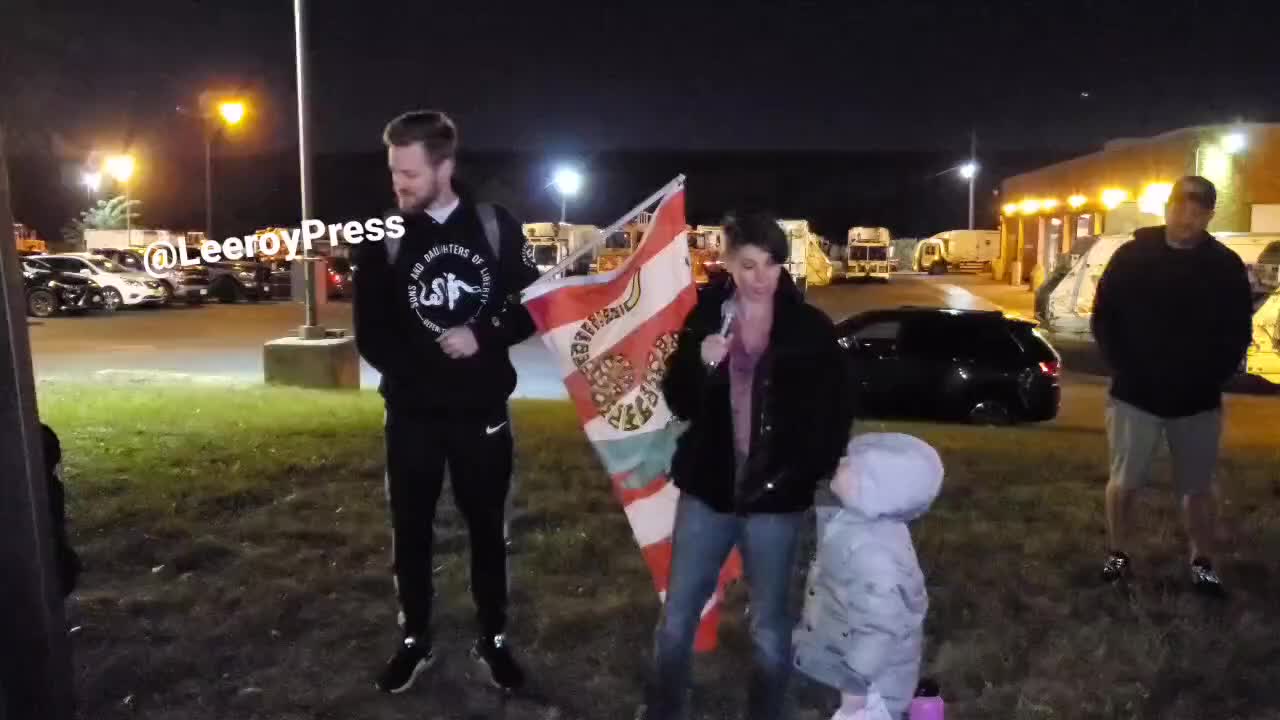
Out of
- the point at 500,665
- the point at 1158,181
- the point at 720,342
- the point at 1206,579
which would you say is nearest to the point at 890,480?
the point at 720,342

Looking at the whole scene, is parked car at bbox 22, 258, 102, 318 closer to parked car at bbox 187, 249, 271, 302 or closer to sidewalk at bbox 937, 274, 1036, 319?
parked car at bbox 187, 249, 271, 302

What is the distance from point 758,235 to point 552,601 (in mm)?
2302

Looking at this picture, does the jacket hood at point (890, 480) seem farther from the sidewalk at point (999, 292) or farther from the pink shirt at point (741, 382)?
the sidewalk at point (999, 292)

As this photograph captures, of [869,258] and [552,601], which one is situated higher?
[869,258]

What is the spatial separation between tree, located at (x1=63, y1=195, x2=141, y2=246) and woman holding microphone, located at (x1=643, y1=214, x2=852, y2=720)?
48.7m

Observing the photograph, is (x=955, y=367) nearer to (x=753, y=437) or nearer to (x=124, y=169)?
(x=753, y=437)

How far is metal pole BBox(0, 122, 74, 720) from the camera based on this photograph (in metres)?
2.84

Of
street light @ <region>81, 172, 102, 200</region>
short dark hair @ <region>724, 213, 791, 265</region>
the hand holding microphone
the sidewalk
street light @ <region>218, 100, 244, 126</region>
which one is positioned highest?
street light @ <region>81, 172, 102, 200</region>

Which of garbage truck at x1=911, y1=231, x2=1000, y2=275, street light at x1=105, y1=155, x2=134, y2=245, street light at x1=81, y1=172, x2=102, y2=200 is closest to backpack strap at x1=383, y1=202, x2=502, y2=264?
street light at x1=105, y1=155, x2=134, y2=245

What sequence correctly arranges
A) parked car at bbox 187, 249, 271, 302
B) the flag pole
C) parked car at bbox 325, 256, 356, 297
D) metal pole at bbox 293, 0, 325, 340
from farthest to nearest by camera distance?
1. parked car at bbox 187, 249, 271, 302
2. parked car at bbox 325, 256, 356, 297
3. metal pole at bbox 293, 0, 325, 340
4. the flag pole

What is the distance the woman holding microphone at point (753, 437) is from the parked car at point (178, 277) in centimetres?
3069

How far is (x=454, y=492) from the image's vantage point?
162 inches

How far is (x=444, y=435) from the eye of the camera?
4.02 m

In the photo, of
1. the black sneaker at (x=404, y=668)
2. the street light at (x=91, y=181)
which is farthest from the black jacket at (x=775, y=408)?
the street light at (x=91, y=181)
